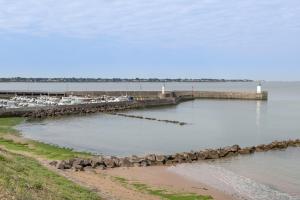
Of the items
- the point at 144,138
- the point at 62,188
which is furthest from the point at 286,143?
the point at 62,188

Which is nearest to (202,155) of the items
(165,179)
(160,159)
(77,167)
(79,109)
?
(160,159)

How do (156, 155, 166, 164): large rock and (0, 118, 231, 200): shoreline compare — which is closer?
(0, 118, 231, 200): shoreline

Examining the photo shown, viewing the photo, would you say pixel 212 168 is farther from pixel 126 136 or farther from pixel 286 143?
pixel 126 136

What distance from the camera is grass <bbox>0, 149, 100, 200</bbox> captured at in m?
11.9

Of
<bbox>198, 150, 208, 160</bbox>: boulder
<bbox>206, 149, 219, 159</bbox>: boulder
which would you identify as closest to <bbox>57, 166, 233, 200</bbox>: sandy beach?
<bbox>198, 150, 208, 160</bbox>: boulder

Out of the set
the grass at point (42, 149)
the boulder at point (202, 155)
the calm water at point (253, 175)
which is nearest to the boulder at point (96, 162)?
the grass at point (42, 149)

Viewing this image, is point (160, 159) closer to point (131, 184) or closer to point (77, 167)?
point (77, 167)

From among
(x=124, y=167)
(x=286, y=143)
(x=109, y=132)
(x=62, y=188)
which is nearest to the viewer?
(x=62, y=188)

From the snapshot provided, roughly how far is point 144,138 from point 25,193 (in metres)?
26.6

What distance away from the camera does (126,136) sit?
3956 centimetres

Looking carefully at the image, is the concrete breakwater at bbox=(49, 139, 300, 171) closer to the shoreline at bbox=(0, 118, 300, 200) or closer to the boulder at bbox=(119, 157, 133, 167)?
the boulder at bbox=(119, 157, 133, 167)

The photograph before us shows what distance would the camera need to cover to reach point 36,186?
13.3 meters

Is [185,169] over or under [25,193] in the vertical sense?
under

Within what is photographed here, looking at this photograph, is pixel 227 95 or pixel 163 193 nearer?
pixel 163 193
